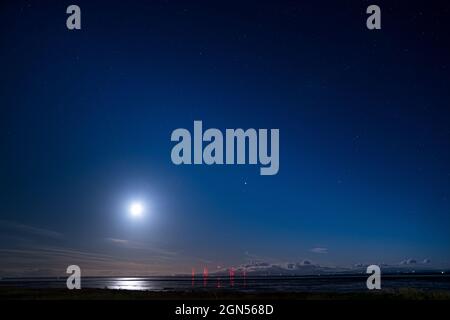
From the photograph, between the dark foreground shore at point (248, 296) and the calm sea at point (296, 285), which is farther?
the calm sea at point (296, 285)

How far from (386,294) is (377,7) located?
12.1m

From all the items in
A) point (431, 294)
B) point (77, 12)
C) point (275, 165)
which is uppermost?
point (77, 12)

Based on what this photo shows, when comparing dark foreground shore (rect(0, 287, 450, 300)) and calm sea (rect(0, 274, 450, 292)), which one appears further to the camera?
calm sea (rect(0, 274, 450, 292))

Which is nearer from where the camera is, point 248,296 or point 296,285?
point 248,296

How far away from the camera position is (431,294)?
20.4 metres
